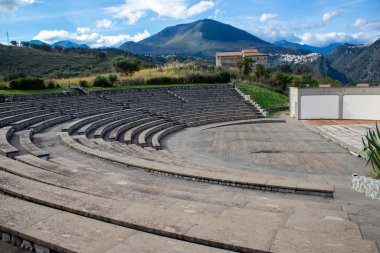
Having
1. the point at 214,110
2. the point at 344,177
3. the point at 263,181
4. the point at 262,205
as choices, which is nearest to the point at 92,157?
the point at 263,181

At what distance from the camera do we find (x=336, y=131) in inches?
969

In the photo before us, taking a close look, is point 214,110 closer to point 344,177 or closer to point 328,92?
point 328,92

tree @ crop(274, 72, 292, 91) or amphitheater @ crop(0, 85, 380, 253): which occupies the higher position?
tree @ crop(274, 72, 292, 91)

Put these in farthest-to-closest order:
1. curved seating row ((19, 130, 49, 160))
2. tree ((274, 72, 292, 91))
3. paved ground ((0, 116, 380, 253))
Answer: tree ((274, 72, 292, 91))
curved seating row ((19, 130, 49, 160))
paved ground ((0, 116, 380, 253))

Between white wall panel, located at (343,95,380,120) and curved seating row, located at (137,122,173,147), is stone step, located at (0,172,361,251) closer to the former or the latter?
curved seating row, located at (137,122,173,147)

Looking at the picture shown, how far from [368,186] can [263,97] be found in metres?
31.6

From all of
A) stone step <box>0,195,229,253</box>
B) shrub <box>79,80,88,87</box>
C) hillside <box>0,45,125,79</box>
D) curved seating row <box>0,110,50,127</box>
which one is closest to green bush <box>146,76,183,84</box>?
shrub <box>79,80,88,87</box>

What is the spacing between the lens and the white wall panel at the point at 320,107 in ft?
108

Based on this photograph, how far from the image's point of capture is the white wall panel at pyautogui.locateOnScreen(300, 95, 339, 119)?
108 feet

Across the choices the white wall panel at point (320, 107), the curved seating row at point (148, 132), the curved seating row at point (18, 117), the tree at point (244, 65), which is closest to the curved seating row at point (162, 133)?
the curved seating row at point (148, 132)

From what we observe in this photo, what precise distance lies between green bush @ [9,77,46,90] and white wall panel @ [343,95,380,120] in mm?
26066

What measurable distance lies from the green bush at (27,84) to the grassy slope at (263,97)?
21553 mm

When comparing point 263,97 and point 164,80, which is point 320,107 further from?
point 164,80

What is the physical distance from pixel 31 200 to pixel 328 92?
32.0 meters
